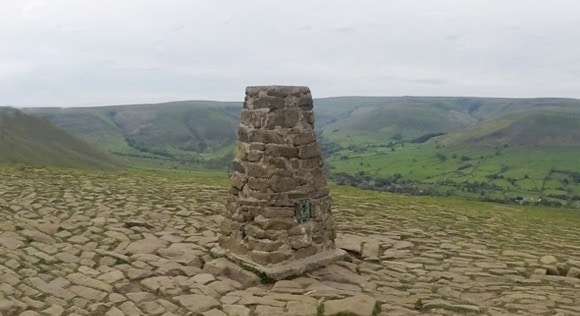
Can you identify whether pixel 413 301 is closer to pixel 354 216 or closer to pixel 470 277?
pixel 470 277

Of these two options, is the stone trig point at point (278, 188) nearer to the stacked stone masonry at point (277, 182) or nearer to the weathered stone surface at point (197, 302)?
the stacked stone masonry at point (277, 182)

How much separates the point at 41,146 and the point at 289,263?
327 feet

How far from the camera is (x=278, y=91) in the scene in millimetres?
8156

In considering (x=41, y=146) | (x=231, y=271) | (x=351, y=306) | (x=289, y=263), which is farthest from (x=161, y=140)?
(x=351, y=306)

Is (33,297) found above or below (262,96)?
below

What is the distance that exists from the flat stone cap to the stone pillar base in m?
2.48

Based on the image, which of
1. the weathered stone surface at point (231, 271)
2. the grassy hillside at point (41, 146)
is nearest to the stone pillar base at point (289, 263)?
the weathered stone surface at point (231, 271)

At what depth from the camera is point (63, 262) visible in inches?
314

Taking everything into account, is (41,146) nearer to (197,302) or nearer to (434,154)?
Answer: (434,154)

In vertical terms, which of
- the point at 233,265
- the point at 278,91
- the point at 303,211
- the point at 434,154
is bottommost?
the point at 434,154

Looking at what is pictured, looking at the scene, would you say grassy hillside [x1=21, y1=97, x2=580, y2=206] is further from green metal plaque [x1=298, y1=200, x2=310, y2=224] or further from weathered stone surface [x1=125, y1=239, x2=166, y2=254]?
weathered stone surface [x1=125, y1=239, x2=166, y2=254]

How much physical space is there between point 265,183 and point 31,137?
110 m

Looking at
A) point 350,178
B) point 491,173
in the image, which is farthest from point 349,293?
point 491,173

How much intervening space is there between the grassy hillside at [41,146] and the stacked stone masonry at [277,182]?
75.1m
